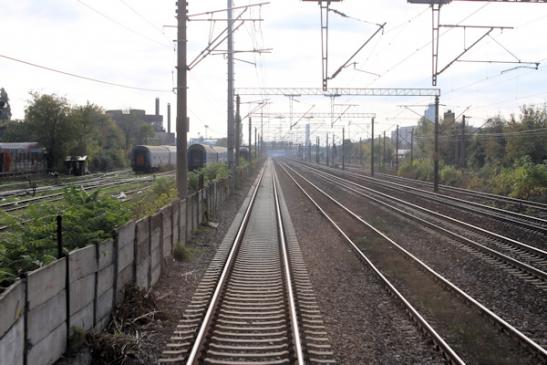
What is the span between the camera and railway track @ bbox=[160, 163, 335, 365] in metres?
7.09

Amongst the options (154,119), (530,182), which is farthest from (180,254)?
(154,119)

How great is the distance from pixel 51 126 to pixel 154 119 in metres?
102

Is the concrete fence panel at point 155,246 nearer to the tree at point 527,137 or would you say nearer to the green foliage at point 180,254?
the green foliage at point 180,254

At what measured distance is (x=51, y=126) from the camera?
177 ft

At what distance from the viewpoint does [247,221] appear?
22312 mm

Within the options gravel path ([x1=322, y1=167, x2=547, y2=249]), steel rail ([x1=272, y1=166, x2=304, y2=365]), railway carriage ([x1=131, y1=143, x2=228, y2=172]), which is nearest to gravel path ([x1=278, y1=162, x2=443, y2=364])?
steel rail ([x1=272, y1=166, x2=304, y2=365])

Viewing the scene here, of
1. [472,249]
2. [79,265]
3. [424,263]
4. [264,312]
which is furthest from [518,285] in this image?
[79,265]

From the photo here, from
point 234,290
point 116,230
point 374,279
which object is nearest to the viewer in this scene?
point 116,230

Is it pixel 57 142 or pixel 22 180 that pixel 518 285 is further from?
pixel 57 142

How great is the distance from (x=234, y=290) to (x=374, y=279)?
9.48ft

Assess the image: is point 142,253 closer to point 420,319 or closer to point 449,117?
point 420,319

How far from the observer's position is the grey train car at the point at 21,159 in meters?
43.2

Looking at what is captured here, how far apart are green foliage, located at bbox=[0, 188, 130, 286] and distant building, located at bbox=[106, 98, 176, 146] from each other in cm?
8958

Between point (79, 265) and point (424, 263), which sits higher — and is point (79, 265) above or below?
above
